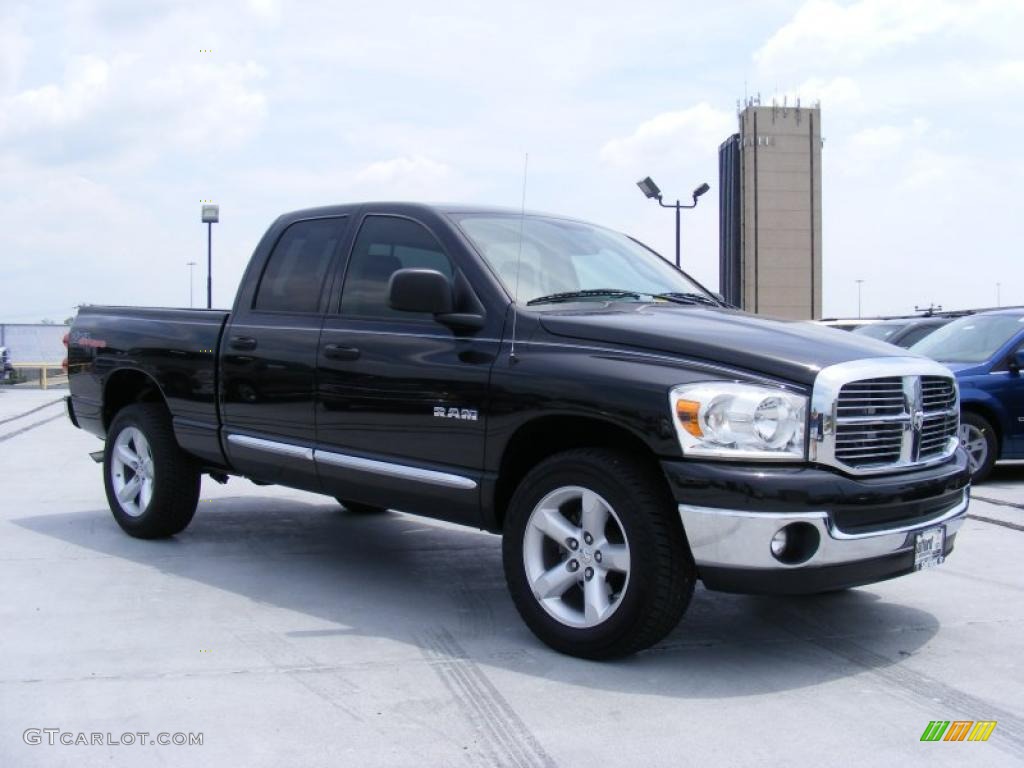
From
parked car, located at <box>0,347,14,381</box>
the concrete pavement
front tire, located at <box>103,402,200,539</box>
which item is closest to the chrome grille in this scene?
the concrete pavement

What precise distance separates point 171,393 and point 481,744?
364 cm

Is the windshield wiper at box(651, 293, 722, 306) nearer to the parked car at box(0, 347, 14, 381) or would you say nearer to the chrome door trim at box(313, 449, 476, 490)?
the chrome door trim at box(313, 449, 476, 490)

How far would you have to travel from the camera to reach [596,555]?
4176 millimetres

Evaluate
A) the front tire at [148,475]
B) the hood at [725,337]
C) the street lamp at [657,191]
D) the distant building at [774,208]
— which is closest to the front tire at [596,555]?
the hood at [725,337]

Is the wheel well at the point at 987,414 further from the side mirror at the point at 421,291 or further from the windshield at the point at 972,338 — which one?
the side mirror at the point at 421,291

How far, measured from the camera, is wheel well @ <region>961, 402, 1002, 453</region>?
9.35 meters

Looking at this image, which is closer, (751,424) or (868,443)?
(751,424)

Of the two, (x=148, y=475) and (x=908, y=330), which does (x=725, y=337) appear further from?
(x=908, y=330)

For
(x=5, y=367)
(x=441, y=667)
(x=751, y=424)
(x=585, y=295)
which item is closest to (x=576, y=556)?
(x=441, y=667)

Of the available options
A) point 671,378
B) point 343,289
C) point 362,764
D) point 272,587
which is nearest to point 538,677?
point 362,764

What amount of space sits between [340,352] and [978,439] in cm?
637

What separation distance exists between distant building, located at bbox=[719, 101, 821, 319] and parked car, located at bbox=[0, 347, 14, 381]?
9088cm

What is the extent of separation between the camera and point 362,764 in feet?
10.8

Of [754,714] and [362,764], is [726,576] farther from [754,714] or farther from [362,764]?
[362,764]
